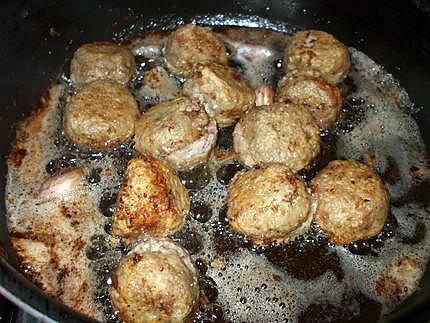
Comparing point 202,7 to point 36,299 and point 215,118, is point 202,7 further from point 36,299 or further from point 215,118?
point 36,299

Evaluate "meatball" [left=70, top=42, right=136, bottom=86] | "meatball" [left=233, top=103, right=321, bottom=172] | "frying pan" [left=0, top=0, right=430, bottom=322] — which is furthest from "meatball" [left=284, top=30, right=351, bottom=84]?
"meatball" [left=70, top=42, right=136, bottom=86]

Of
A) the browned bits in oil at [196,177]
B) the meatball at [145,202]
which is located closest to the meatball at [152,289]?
the meatball at [145,202]

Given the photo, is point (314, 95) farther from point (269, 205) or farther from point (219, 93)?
point (269, 205)

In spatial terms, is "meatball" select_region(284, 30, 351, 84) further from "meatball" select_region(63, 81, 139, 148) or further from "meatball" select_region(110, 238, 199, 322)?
"meatball" select_region(110, 238, 199, 322)

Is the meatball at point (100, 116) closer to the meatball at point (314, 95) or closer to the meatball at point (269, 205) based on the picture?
the meatball at point (269, 205)

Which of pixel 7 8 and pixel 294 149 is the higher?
pixel 7 8

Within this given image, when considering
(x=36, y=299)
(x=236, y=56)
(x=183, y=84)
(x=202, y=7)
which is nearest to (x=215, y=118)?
(x=183, y=84)

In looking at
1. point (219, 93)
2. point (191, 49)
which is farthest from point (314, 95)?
point (191, 49)
